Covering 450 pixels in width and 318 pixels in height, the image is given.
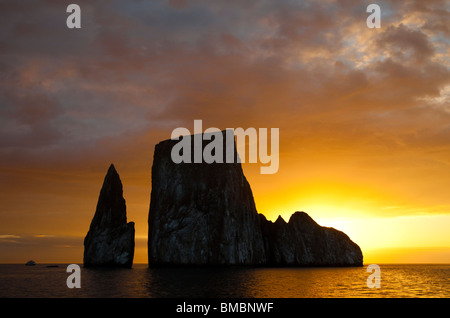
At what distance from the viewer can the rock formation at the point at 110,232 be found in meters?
117

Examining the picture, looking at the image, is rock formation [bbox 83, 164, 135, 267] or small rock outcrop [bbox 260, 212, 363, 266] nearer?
rock formation [bbox 83, 164, 135, 267]

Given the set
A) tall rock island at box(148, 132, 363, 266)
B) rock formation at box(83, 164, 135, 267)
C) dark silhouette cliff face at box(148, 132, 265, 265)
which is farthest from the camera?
rock formation at box(83, 164, 135, 267)

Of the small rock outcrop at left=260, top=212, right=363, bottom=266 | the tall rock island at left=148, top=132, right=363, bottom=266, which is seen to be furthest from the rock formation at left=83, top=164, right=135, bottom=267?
the small rock outcrop at left=260, top=212, right=363, bottom=266

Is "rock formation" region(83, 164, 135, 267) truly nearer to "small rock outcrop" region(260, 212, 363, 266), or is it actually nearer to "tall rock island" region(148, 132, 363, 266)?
"tall rock island" region(148, 132, 363, 266)

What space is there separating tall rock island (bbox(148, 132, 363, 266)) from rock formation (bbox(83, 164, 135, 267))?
8.65m

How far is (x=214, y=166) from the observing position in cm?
12362

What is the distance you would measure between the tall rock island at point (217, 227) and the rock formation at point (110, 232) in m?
8.65

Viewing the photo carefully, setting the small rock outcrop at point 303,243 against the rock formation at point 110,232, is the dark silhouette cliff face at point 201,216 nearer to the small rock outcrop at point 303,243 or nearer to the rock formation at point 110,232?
the rock formation at point 110,232

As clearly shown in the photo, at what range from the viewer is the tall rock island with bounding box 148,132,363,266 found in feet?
371

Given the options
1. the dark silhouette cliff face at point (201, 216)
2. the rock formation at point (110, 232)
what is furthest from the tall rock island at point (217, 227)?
the rock formation at point (110, 232)

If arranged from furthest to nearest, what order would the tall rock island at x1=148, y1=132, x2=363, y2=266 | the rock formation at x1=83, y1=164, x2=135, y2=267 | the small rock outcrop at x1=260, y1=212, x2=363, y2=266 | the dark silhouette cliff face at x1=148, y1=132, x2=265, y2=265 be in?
the small rock outcrop at x1=260, y1=212, x2=363, y2=266, the rock formation at x1=83, y1=164, x2=135, y2=267, the tall rock island at x1=148, y1=132, x2=363, y2=266, the dark silhouette cliff face at x1=148, y1=132, x2=265, y2=265

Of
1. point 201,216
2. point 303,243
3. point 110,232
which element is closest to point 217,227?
point 201,216

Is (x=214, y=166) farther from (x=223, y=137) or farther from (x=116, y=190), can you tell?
(x=116, y=190)
